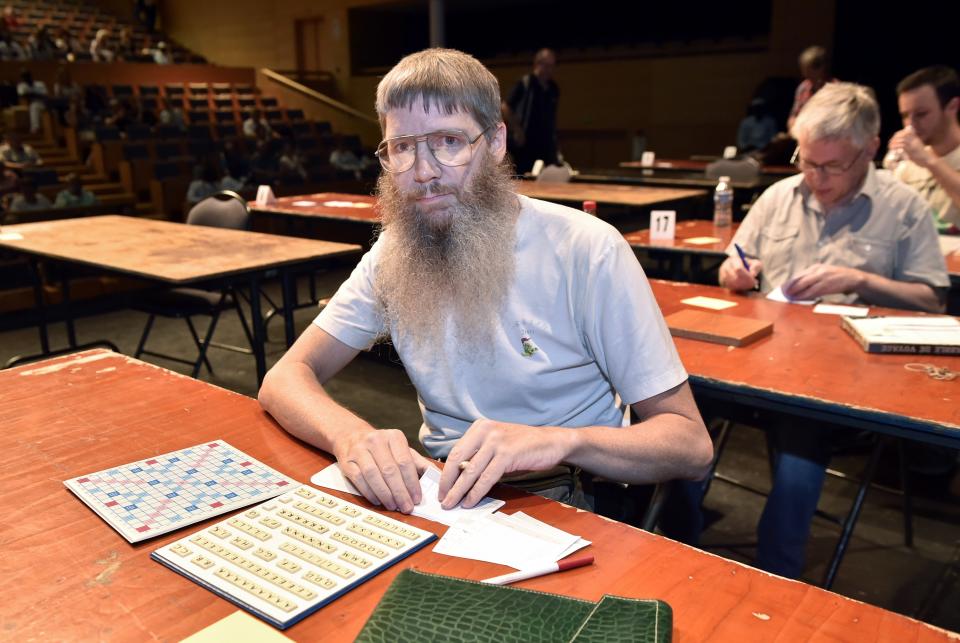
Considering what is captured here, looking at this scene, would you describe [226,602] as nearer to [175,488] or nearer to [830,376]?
[175,488]

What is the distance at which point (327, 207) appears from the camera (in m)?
4.95

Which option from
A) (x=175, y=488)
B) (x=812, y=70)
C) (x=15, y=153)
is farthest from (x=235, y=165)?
(x=175, y=488)

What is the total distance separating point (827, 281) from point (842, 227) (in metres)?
0.32

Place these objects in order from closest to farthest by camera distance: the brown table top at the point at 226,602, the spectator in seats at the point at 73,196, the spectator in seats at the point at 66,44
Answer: the brown table top at the point at 226,602, the spectator in seats at the point at 73,196, the spectator in seats at the point at 66,44

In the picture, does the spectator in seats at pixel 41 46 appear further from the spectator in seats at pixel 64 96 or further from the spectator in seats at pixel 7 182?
the spectator in seats at pixel 7 182

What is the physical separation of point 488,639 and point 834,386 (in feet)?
3.77

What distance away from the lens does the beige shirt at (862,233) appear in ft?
7.53

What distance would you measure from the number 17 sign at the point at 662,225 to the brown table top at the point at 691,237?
0.13 ft

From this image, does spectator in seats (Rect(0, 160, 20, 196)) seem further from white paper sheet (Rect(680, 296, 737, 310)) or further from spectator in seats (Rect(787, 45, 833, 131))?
spectator in seats (Rect(787, 45, 833, 131))

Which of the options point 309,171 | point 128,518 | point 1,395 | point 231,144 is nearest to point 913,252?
point 128,518

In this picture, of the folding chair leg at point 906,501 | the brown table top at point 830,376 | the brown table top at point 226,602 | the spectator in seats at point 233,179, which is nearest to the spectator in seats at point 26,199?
the spectator in seats at point 233,179

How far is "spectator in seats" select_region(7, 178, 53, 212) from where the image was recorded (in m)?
6.33

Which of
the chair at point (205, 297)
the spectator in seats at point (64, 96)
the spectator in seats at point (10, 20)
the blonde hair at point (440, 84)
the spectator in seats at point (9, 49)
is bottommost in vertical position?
the chair at point (205, 297)

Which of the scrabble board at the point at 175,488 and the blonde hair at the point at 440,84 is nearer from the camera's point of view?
the scrabble board at the point at 175,488
